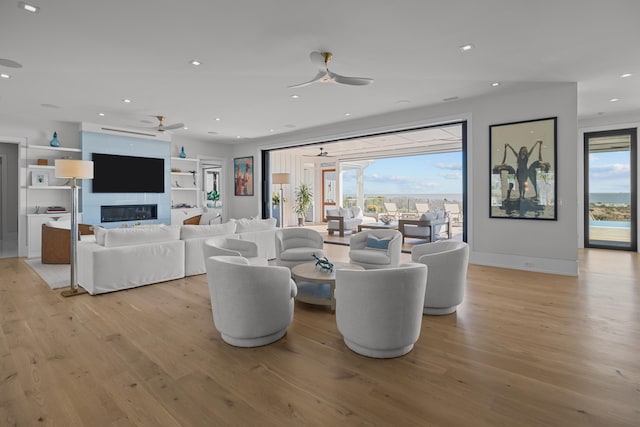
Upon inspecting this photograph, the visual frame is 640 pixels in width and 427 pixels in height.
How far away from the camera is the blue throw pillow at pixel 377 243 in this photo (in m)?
4.81

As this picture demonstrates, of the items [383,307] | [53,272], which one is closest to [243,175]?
[53,272]

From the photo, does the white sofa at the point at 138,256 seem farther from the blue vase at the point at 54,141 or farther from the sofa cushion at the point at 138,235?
the blue vase at the point at 54,141

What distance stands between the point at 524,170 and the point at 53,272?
7.76m

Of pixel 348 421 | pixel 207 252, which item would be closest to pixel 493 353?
pixel 348 421

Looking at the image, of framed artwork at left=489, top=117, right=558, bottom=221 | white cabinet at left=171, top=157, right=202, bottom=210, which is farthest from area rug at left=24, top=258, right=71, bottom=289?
framed artwork at left=489, top=117, right=558, bottom=221

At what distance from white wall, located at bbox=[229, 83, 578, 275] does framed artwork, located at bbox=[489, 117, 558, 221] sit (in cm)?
9

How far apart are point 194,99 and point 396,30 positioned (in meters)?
3.88

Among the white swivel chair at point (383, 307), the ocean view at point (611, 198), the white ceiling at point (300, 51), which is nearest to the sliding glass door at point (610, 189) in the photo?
the ocean view at point (611, 198)

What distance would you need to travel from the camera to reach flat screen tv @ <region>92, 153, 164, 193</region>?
7902mm

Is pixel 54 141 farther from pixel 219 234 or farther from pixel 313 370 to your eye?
pixel 313 370

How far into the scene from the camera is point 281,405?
204 centimetres

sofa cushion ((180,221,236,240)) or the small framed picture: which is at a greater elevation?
the small framed picture

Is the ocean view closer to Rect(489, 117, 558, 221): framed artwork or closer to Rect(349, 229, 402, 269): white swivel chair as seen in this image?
Rect(489, 117, 558, 221): framed artwork

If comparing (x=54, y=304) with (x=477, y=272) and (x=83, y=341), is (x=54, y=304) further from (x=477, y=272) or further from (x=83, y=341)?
(x=477, y=272)
